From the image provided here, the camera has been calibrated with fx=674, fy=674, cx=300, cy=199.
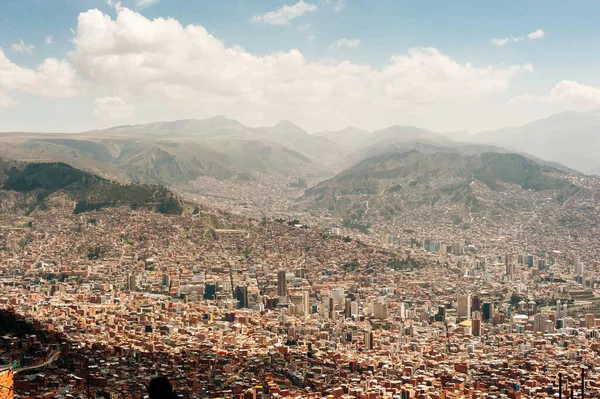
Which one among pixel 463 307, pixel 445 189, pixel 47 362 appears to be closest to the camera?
pixel 47 362

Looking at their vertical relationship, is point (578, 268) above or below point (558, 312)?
above

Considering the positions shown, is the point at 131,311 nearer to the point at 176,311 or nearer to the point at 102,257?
the point at 176,311

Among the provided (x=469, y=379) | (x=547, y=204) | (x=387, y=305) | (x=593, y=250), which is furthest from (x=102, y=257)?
(x=547, y=204)

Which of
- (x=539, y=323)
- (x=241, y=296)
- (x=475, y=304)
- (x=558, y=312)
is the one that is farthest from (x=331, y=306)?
(x=558, y=312)

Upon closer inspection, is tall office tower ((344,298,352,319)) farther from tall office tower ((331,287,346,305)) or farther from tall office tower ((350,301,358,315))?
tall office tower ((331,287,346,305))

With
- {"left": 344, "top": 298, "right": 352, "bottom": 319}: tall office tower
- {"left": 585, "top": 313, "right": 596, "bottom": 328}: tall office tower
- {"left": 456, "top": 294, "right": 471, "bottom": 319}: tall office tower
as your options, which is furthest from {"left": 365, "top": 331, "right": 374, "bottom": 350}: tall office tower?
{"left": 585, "top": 313, "right": 596, "bottom": 328}: tall office tower

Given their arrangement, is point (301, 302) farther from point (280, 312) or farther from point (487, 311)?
point (487, 311)

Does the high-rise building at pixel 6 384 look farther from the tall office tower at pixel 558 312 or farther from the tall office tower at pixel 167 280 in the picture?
the tall office tower at pixel 558 312
